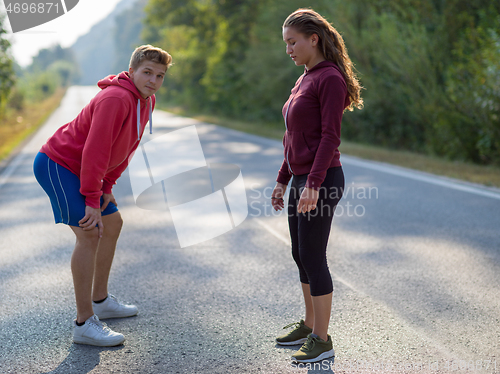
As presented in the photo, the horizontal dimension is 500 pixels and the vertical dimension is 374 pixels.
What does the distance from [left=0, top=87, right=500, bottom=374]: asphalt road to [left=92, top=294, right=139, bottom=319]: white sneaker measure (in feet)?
0.30

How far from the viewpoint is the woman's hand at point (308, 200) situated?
2623 millimetres

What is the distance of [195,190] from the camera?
8195 millimetres

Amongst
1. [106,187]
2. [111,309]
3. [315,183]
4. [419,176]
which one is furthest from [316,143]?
[419,176]

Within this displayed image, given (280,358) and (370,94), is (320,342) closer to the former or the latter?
(280,358)

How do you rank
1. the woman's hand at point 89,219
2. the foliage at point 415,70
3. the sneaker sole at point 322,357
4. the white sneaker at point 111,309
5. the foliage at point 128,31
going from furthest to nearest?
the foliage at point 128,31 → the foliage at point 415,70 → the white sneaker at point 111,309 → the woman's hand at point 89,219 → the sneaker sole at point 322,357

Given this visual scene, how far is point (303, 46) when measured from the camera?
2.64 meters

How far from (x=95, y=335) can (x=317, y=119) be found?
1.91 meters

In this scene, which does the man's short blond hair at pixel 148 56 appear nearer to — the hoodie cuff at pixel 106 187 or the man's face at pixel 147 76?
the man's face at pixel 147 76

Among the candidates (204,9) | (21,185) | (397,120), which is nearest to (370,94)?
(397,120)

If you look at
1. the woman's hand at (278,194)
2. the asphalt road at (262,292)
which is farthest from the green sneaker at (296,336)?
the woman's hand at (278,194)

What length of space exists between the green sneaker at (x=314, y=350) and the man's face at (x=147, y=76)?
1.80 meters

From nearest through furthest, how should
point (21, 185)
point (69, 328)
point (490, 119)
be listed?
point (69, 328), point (21, 185), point (490, 119)

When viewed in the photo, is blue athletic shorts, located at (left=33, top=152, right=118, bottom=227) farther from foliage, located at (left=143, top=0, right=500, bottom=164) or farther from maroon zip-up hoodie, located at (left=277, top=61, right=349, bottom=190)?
foliage, located at (left=143, top=0, right=500, bottom=164)

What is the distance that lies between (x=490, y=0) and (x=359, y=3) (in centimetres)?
561
